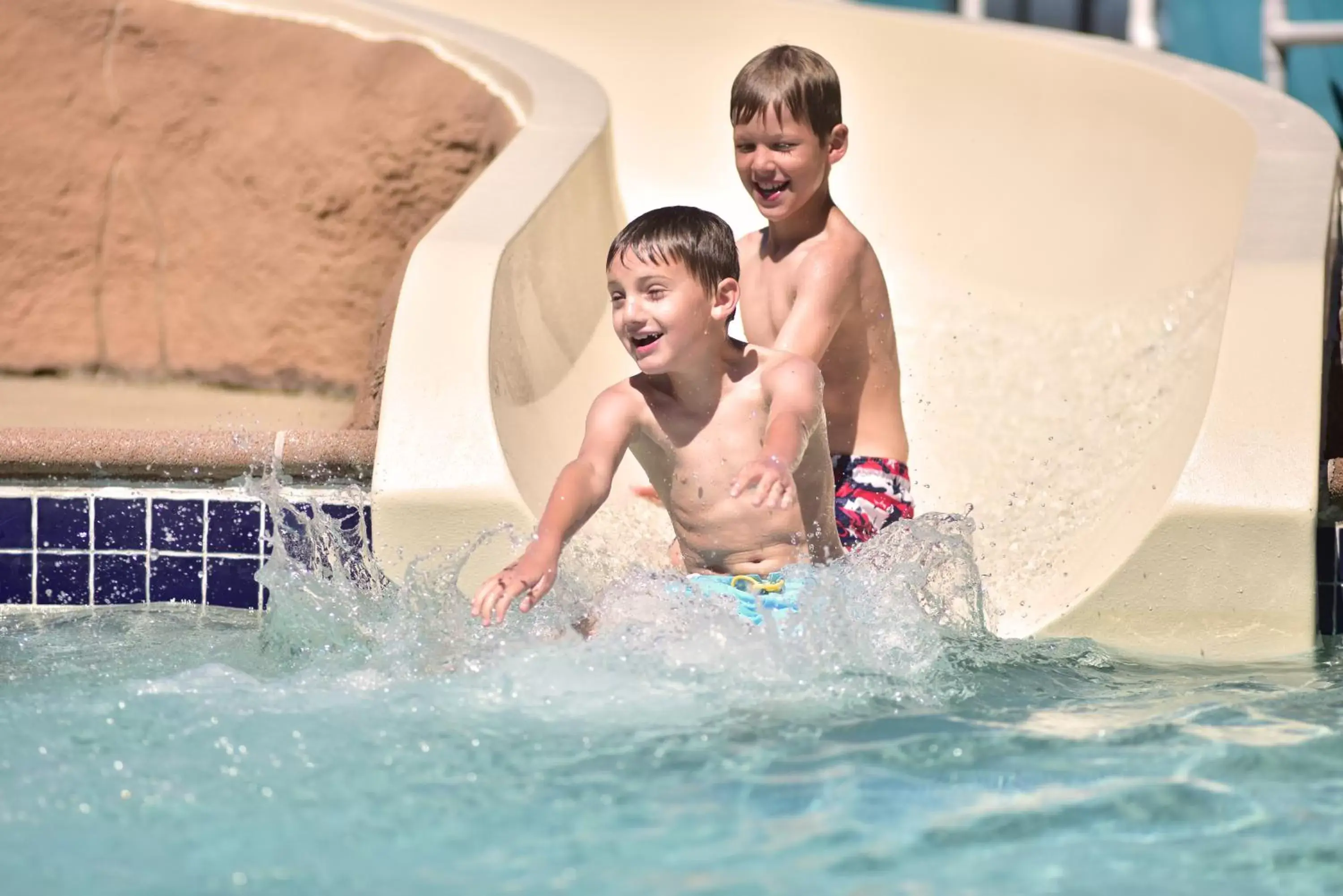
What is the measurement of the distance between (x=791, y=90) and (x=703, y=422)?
768mm

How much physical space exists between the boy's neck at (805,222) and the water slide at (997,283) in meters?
0.59

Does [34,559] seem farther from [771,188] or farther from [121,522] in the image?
[771,188]

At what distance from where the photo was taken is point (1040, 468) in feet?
11.9

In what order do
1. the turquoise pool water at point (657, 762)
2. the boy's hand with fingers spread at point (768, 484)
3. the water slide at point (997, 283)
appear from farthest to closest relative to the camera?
the water slide at point (997, 283), the boy's hand with fingers spread at point (768, 484), the turquoise pool water at point (657, 762)

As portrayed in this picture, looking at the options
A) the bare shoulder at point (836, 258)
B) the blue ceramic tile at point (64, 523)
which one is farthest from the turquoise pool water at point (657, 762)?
the bare shoulder at point (836, 258)

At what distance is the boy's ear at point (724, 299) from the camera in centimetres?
260

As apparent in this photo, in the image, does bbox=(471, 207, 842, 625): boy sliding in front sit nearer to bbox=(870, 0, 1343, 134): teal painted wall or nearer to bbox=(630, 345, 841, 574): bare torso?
bbox=(630, 345, 841, 574): bare torso

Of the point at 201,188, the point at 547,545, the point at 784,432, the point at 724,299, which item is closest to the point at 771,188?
the point at 724,299

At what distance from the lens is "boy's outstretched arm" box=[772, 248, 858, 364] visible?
301cm

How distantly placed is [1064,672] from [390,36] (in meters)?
3.31

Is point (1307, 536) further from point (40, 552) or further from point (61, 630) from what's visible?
point (40, 552)

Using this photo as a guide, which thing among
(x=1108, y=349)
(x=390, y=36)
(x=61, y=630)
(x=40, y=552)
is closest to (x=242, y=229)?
(x=390, y=36)

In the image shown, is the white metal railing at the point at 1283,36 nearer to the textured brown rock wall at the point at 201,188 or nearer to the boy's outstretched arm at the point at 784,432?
the textured brown rock wall at the point at 201,188

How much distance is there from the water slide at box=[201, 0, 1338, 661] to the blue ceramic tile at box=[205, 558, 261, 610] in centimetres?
45
